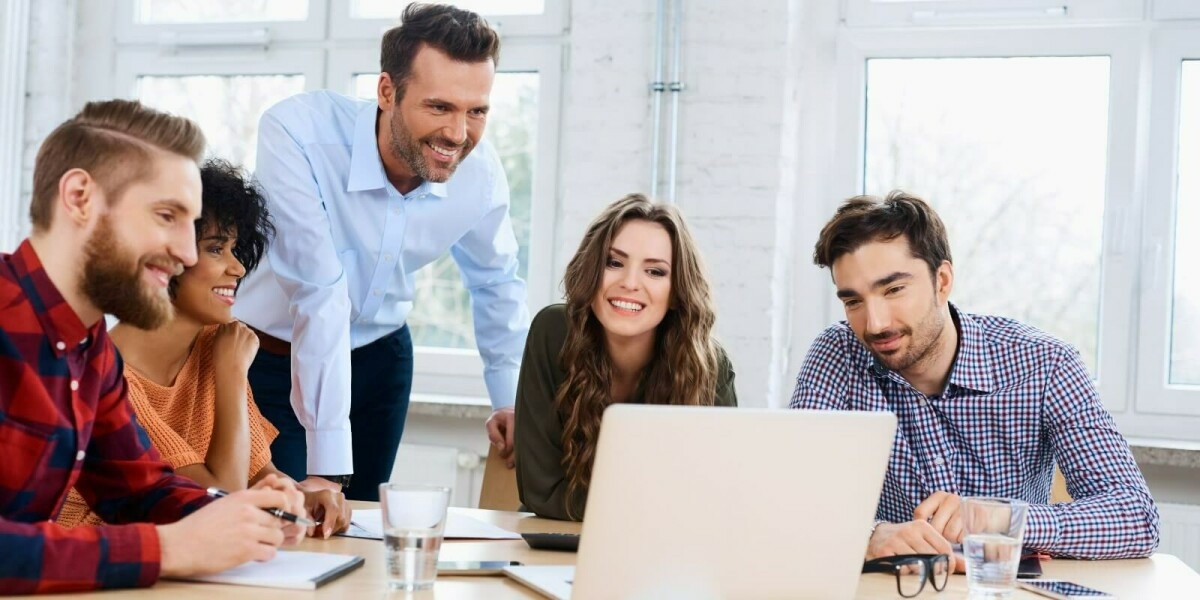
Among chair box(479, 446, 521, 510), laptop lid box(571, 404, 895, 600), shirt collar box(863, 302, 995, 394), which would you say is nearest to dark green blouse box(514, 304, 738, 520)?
chair box(479, 446, 521, 510)

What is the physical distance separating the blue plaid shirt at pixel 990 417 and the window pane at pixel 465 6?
2.21m

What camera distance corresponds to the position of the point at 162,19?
4.41m

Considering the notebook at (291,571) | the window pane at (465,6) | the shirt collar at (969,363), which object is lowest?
the notebook at (291,571)

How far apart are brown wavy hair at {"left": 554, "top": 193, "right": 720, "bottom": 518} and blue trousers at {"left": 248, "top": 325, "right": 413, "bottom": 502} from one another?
0.58m

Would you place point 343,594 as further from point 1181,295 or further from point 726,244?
point 1181,295

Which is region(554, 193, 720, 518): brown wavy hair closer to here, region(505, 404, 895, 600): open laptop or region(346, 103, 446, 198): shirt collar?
region(346, 103, 446, 198): shirt collar

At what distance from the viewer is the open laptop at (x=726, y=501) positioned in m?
1.14

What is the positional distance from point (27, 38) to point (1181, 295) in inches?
155

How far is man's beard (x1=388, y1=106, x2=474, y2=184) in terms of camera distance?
2.38 m

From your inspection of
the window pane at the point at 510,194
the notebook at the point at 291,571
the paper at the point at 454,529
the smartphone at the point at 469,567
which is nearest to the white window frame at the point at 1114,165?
the window pane at the point at 510,194

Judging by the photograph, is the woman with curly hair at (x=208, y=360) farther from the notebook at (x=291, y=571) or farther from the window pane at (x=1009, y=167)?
the window pane at (x=1009, y=167)

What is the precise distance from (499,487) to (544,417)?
0.19 metres

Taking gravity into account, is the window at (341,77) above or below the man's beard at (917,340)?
above

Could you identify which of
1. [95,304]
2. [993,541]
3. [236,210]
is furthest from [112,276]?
[993,541]
